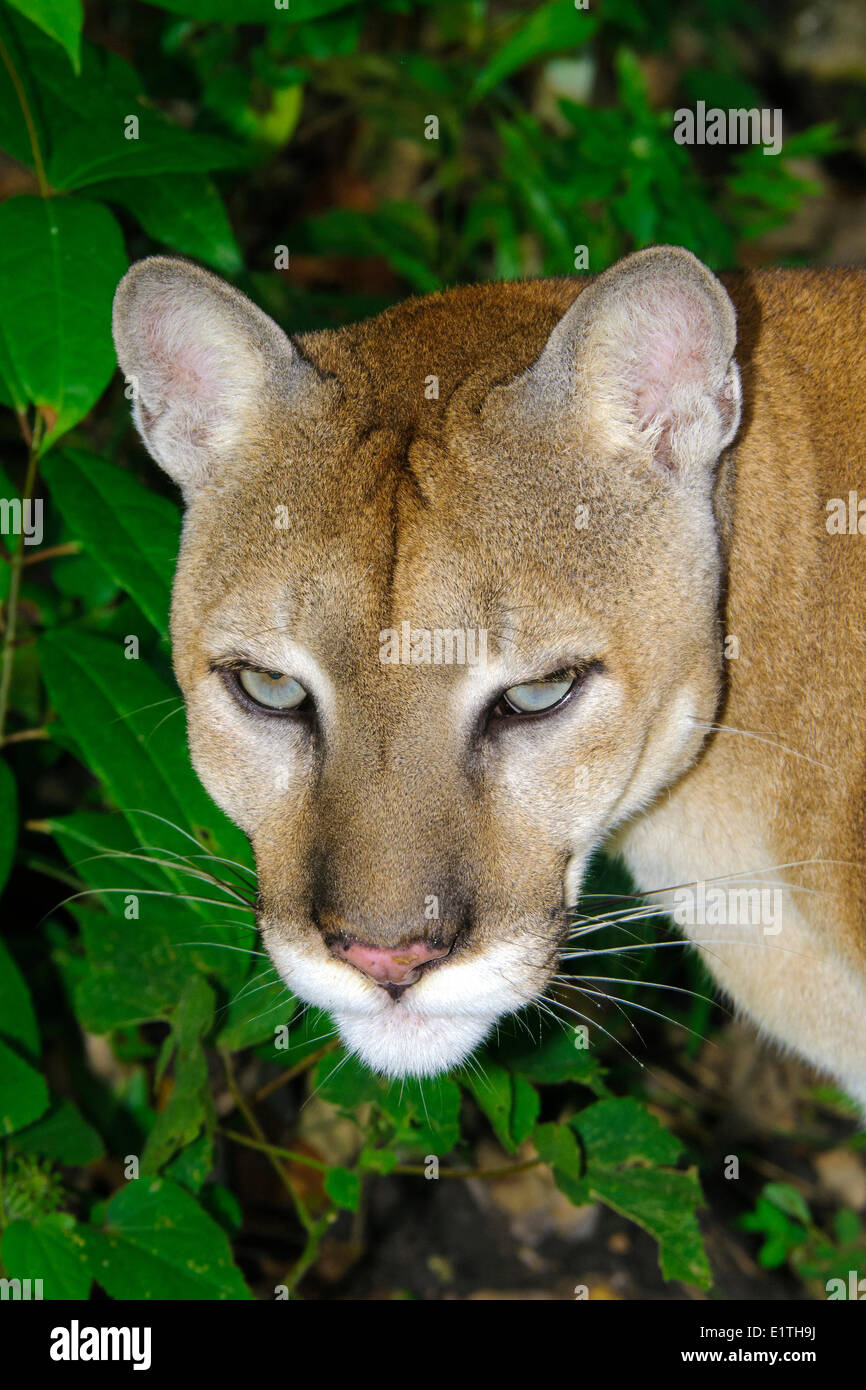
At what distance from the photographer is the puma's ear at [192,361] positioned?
116 inches

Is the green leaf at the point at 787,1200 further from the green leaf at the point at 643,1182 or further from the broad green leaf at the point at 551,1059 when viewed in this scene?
the broad green leaf at the point at 551,1059

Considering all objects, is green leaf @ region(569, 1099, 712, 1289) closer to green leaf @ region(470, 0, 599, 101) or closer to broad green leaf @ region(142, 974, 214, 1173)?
broad green leaf @ region(142, 974, 214, 1173)

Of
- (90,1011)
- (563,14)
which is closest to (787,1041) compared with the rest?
(90,1011)

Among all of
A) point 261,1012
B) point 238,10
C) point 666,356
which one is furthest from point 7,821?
point 238,10

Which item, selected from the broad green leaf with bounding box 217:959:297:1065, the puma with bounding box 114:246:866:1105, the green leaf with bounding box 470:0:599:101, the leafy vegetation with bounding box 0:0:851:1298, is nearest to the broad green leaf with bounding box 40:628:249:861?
the leafy vegetation with bounding box 0:0:851:1298

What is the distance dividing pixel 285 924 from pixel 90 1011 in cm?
97

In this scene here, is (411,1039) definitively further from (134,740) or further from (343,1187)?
(134,740)

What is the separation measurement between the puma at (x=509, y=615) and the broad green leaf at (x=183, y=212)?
1.34ft

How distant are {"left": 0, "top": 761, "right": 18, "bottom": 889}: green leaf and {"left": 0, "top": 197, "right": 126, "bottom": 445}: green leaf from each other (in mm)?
358

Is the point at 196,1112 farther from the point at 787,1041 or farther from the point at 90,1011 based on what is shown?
the point at 787,1041

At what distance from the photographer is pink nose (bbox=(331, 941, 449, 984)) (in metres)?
2.54

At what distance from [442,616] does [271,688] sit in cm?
45

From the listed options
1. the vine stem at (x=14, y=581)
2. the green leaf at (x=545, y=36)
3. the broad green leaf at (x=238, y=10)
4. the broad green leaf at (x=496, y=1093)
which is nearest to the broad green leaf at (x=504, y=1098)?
the broad green leaf at (x=496, y=1093)

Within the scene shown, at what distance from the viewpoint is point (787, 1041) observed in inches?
140
